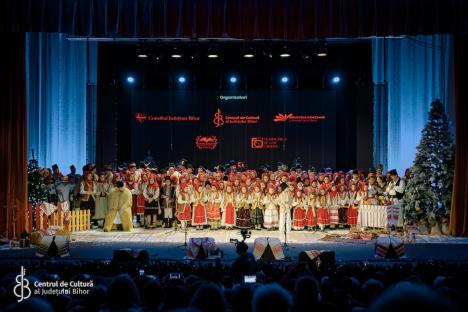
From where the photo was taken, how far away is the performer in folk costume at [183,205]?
15.7 meters

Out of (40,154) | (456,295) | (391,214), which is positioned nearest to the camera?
(456,295)

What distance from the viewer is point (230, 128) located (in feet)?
71.0

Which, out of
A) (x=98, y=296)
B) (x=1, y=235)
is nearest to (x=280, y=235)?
(x=1, y=235)

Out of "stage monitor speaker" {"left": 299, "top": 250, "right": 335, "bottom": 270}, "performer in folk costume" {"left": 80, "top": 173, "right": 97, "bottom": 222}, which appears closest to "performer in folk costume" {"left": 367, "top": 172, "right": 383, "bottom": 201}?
"stage monitor speaker" {"left": 299, "top": 250, "right": 335, "bottom": 270}

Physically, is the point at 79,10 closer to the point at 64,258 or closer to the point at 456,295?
the point at 64,258

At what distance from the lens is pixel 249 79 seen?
21.4 meters

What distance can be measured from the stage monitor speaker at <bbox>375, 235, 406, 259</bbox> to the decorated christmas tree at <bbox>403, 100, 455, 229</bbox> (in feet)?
16.2

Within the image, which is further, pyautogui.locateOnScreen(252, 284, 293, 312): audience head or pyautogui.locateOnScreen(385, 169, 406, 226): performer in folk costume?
pyautogui.locateOnScreen(385, 169, 406, 226): performer in folk costume

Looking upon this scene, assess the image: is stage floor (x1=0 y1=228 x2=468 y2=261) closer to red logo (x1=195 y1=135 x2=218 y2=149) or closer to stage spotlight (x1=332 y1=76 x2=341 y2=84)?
red logo (x1=195 y1=135 x2=218 y2=149)

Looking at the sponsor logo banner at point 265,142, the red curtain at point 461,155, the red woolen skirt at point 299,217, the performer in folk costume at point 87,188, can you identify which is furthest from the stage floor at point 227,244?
the sponsor logo banner at point 265,142

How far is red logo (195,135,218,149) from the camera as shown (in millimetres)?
21625

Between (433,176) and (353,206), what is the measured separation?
2.33 metres

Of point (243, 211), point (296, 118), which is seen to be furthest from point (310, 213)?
point (296, 118)

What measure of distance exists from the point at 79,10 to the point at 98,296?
10246 mm
